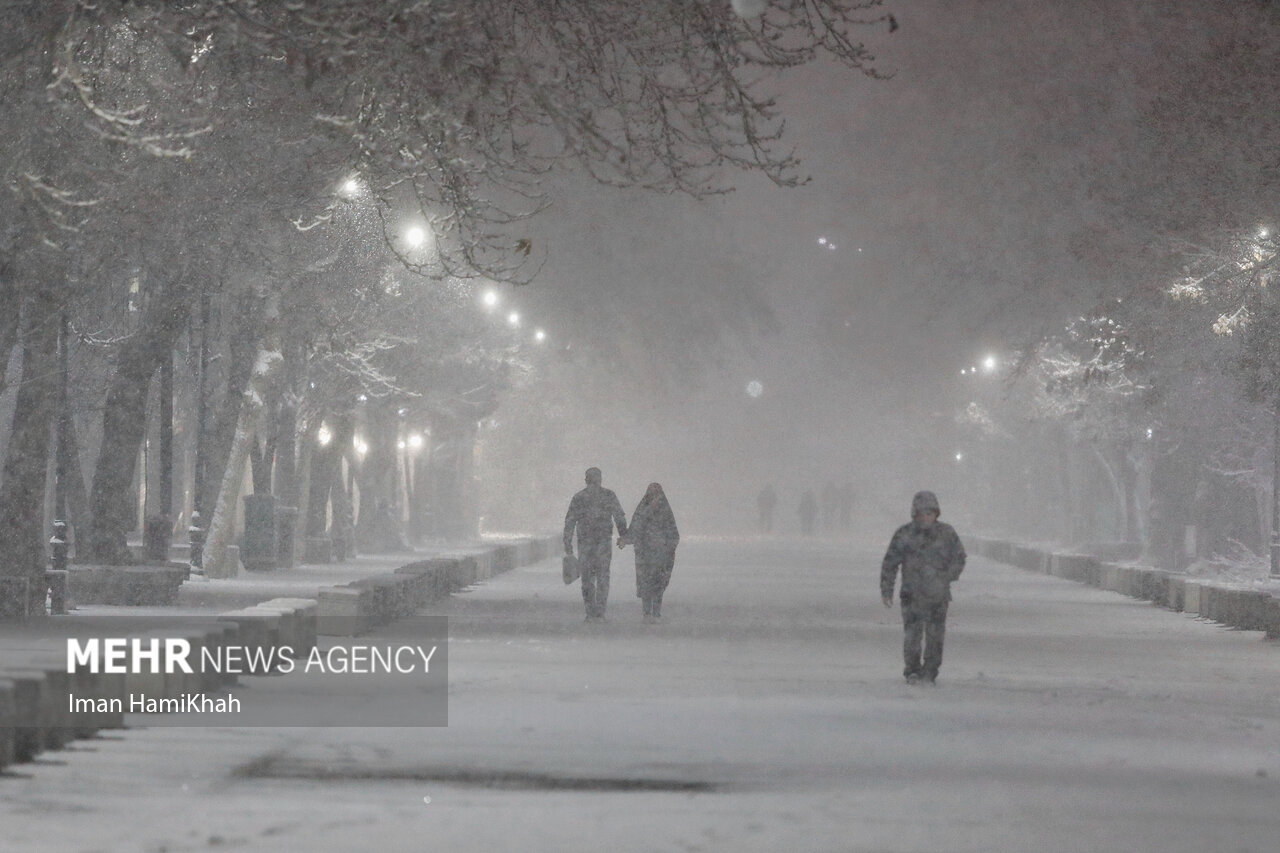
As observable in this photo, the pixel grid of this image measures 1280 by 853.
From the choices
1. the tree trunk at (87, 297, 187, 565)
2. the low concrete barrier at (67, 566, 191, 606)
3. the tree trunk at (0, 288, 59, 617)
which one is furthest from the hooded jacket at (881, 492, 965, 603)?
the tree trunk at (87, 297, 187, 565)

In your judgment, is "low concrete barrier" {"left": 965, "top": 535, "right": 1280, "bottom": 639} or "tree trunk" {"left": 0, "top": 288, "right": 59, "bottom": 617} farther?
"low concrete barrier" {"left": 965, "top": 535, "right": 1280, "bottom": 639}

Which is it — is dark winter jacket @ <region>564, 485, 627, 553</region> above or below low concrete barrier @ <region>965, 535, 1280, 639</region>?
above

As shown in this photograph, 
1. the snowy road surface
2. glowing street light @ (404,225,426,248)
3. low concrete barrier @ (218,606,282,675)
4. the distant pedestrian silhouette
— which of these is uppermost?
glowing street light @ (404,225,426,248)

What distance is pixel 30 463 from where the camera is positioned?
90.1 ft

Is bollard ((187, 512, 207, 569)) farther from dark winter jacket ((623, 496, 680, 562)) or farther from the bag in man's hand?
dark winter jacket ((623, 496, 680, 562))

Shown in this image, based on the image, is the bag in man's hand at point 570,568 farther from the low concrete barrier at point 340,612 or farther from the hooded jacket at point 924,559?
the hooded jacket at point 924,559

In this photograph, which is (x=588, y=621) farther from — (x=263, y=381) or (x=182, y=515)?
(x=182, y=515)

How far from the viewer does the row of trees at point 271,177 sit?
53.5 feet

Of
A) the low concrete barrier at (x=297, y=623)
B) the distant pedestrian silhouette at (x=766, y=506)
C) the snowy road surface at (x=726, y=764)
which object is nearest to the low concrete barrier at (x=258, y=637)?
the low concrete barrier at (x=297, y=623)

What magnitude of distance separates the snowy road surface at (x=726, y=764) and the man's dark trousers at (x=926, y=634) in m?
0.29

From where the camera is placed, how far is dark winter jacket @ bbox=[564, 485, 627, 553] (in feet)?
95.0

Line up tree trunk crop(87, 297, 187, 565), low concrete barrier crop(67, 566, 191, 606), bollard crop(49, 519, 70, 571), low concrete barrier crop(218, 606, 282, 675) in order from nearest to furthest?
low concrete barrier crop(218, 606, 282, 675), bollard crop(49, 519, 70, 571), low concrete barrier crop(67, 566, 191, 606), tree trunk crop(87, 297, 187, 565)

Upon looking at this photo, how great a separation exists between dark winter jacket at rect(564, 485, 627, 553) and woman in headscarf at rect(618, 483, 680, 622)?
249 millimetres

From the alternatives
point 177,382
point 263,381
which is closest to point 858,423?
point 177,382
